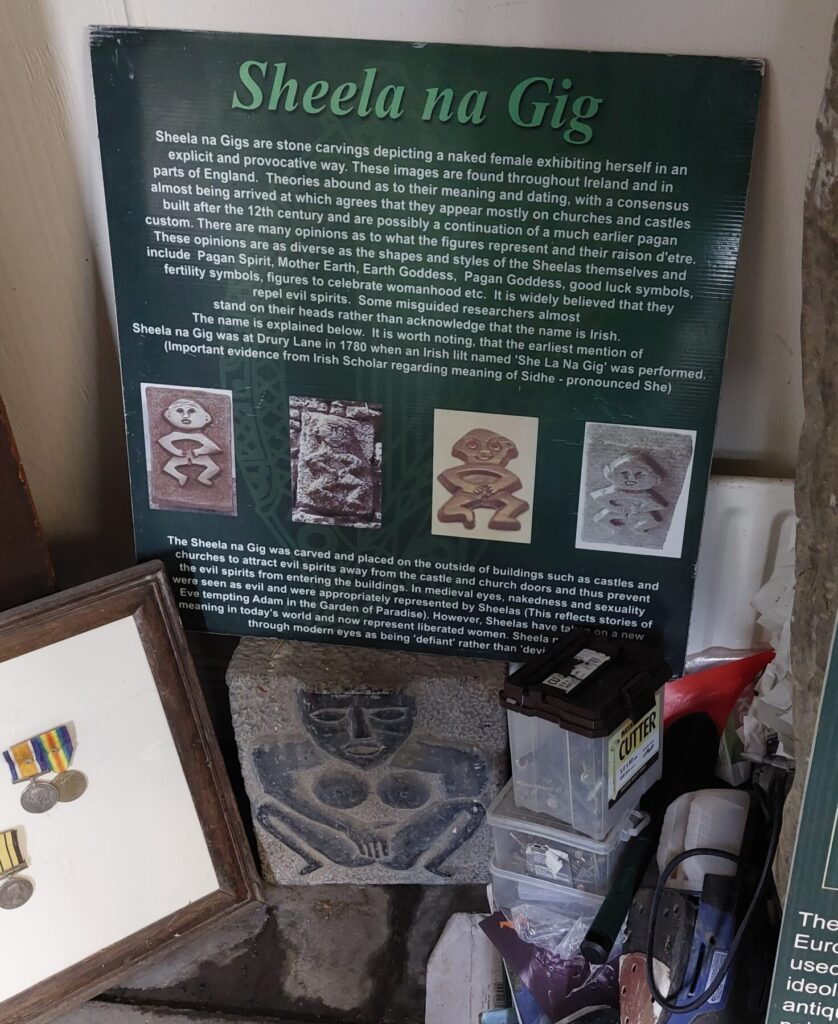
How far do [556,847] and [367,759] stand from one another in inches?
12.4

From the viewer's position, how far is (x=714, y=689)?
1.41m

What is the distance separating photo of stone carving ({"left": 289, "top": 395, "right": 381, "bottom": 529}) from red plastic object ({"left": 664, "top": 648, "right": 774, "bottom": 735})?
1.77 feet

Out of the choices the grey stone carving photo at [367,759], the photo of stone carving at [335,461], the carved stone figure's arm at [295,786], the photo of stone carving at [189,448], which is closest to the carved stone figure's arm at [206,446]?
the photo of stone carving at [189,448]

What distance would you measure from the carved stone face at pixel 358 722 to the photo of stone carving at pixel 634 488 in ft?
1.23

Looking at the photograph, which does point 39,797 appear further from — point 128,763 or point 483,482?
point 483,482

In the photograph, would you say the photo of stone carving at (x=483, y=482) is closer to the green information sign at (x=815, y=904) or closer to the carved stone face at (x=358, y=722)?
the carved stone face at (x=358, y=722)

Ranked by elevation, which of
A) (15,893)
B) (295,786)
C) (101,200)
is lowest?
(15,893)

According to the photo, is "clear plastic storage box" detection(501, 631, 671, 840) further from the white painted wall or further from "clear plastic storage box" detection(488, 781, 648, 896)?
the white painted wall

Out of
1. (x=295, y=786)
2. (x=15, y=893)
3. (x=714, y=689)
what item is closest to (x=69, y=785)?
(x=15, y=893)

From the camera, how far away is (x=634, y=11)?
3.50ft

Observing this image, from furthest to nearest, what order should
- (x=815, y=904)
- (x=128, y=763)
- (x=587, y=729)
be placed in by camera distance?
(x=128, y=763)
(x=587, y=729)
(x=815, y=904)

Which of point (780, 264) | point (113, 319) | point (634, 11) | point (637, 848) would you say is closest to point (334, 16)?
point (634, 11)

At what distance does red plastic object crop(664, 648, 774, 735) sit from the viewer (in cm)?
139

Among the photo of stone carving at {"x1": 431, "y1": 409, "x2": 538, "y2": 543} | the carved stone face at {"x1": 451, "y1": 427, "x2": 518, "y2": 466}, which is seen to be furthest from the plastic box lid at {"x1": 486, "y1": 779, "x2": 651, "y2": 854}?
the carved stone face at {"x1": 451, "y1": 427, "x2": 518, "y2": 466}
